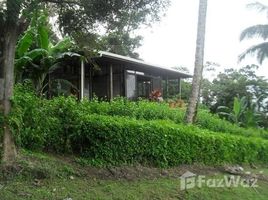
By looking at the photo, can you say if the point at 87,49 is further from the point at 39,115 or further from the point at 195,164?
the point at 195,164

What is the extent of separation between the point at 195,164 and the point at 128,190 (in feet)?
11.7

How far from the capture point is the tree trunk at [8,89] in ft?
25.1

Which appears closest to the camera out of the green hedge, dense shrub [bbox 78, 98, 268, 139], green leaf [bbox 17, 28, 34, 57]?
the green hedge

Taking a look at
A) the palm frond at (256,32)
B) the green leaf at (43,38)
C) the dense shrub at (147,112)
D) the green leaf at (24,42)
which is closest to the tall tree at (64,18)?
the dense shrub at (147,112)

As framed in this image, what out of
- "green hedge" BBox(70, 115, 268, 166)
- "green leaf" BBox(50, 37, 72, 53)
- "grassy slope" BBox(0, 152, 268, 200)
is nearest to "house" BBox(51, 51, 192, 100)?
"green leaf" BBox(50, 37, 72, 53)

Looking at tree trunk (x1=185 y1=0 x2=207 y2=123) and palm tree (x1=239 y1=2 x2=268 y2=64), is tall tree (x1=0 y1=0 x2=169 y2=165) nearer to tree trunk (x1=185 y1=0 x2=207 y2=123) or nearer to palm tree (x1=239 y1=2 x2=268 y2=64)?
tree trunk (x1=185 y1=0 x2=207 y2=123)

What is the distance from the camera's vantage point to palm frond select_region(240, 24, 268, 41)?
94.5ft

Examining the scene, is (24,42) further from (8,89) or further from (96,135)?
(8,89)

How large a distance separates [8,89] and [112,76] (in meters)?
12.4

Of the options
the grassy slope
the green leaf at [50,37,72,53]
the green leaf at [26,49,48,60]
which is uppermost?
the green leaf at [50,37,72,53]

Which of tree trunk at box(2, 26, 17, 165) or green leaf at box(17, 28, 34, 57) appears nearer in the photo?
tree trunk at box(2, 26, 17, 165)

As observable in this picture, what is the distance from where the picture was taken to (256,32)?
95.6 ft

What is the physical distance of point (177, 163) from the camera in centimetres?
1070

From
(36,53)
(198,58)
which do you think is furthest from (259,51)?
(36,53)
